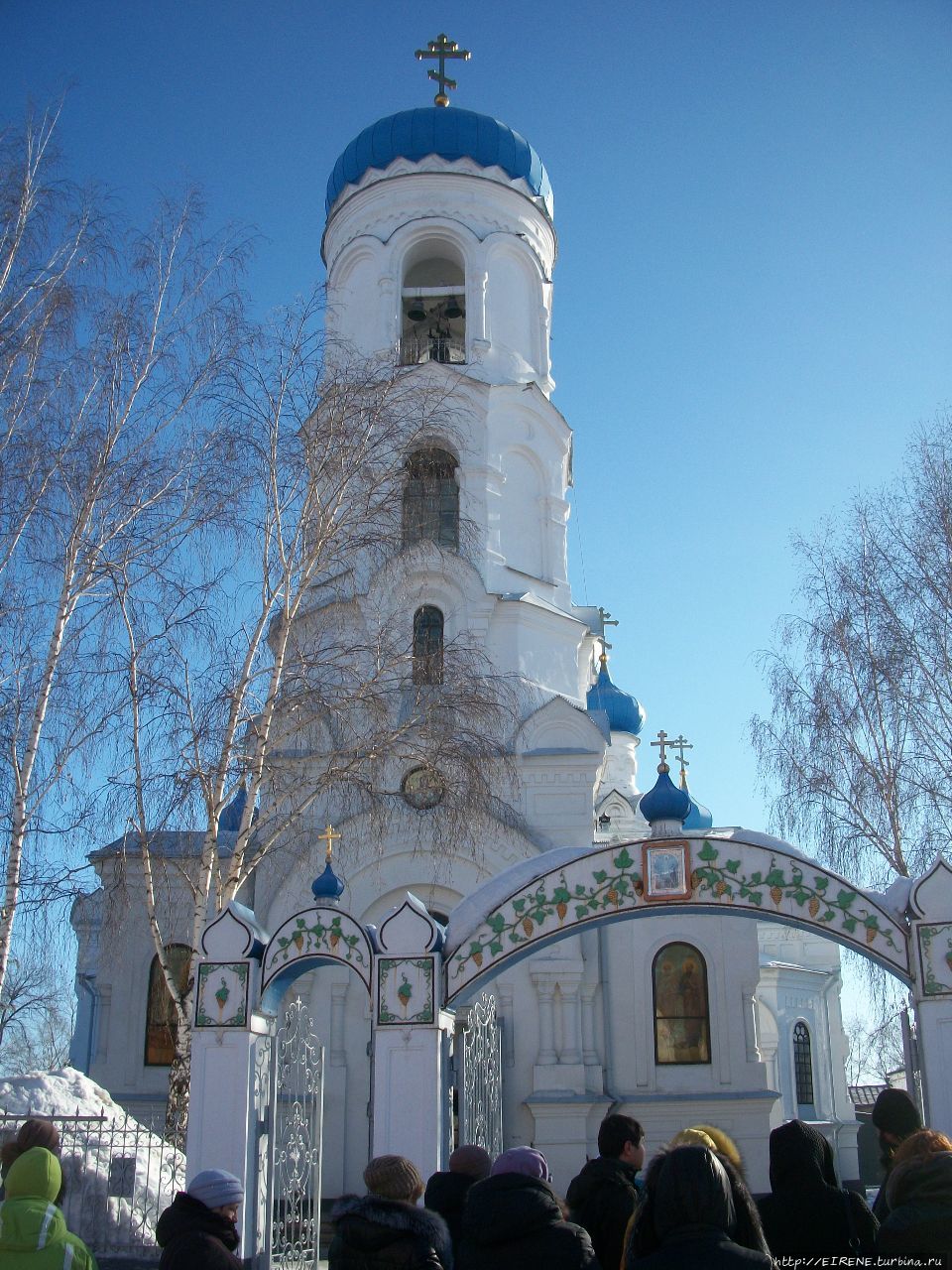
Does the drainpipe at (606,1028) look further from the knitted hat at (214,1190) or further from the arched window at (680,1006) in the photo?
the knitted hat at (214,1190)

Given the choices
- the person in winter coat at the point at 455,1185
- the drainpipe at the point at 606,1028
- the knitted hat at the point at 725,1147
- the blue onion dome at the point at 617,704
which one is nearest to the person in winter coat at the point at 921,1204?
the knitted hat at the point at 725,1147

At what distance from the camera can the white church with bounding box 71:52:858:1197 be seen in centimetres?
1472

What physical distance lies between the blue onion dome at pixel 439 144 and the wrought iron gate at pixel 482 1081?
41.3 ft

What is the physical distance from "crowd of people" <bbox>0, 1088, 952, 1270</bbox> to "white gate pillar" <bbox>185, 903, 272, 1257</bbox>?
318cm

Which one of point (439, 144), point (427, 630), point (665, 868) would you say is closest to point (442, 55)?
point (439, 144)

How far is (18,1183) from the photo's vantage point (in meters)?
4.14

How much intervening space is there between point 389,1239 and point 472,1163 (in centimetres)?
158

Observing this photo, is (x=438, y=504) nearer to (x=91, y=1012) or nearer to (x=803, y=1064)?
(x=91, y=1012)

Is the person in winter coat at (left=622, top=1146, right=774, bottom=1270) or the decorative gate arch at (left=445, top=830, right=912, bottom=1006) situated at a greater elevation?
the decorative gate arch at (left=445, top=830, right=912, bottom=1006)

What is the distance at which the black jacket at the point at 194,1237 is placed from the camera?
3.68 metres

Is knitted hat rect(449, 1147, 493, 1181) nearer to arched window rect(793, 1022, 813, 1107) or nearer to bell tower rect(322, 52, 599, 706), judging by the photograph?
bell tower rect(322, 52, 599, 706)

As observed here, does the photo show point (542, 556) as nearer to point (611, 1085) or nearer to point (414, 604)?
point (414, 604)

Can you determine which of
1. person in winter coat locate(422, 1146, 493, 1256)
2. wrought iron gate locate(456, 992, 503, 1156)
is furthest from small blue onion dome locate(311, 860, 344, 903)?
person in winter coat locate(422, 1146, 493, 1256)

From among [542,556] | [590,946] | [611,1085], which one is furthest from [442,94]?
[611,1085]
